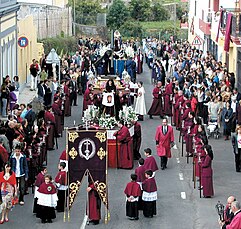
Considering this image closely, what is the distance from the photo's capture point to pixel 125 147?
2798cm

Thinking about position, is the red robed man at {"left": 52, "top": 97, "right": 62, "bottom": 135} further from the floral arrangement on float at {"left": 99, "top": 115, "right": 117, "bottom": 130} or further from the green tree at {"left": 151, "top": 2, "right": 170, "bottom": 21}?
the green tree at {"left": 151, "top": 2, "right": 170, "bottom": 21}

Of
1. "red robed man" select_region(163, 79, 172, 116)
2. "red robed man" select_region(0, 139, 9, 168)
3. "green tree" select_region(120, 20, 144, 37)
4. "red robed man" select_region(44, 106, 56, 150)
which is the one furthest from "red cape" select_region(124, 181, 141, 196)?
"green tree" select_region(120, 20, 144, 37)

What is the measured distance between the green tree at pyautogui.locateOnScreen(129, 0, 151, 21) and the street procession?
143 ft

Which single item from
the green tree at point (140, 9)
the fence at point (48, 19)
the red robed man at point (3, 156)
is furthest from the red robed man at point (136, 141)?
the green tree at point (140, 9)

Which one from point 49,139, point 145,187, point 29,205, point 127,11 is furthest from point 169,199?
point 127,11

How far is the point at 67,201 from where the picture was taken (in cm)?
2306

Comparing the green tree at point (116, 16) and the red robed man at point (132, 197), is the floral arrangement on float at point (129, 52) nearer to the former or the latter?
the red robed man at point (132, 197)

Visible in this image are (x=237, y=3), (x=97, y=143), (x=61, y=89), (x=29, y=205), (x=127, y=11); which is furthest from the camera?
(x=127, y=11)

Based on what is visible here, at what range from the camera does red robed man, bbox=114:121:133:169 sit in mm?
27906

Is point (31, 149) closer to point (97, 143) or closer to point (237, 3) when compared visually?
point (97, 143)

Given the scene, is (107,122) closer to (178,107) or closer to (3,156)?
(3,156)

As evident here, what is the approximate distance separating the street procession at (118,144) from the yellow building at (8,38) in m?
0.06

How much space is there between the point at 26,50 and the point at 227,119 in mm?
19326

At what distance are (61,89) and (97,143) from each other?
1601 centimetres
